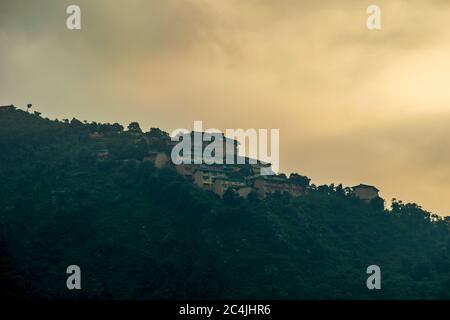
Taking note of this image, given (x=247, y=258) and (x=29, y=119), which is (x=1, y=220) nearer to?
(x=247, y=258)

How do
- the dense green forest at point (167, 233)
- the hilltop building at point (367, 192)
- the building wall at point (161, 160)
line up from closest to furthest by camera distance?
the dense green forest at point (167, 233) < the building wall at point (161, 160) < the hilltop building at point (367, 192)

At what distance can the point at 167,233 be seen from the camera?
89.2 m

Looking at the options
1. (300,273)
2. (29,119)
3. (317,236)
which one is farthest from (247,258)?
(29,119)

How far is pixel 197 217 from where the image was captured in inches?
3681

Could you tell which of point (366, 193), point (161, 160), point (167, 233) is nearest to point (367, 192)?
point (366, 193)

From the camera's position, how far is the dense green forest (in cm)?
8125

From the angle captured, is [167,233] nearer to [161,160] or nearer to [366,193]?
[161,160]

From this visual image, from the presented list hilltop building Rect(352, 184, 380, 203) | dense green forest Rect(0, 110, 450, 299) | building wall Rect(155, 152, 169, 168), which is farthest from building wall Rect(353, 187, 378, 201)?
building wall Rect(155, 152, 169, 168)

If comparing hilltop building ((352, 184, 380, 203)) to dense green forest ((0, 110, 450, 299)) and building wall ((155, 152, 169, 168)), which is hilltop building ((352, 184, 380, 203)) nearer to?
dense green forest ((0, 110, 450, 299))

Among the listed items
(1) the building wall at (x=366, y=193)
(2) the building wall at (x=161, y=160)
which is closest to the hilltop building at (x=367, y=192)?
(1) the building wall at (x=366, y=193)

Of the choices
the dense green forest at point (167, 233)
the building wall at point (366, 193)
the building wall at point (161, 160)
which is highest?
the building wall at point (161, 160)

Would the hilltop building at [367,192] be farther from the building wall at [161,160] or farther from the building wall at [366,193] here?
the building wall at [161,160]

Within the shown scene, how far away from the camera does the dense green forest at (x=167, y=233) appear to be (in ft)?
267
